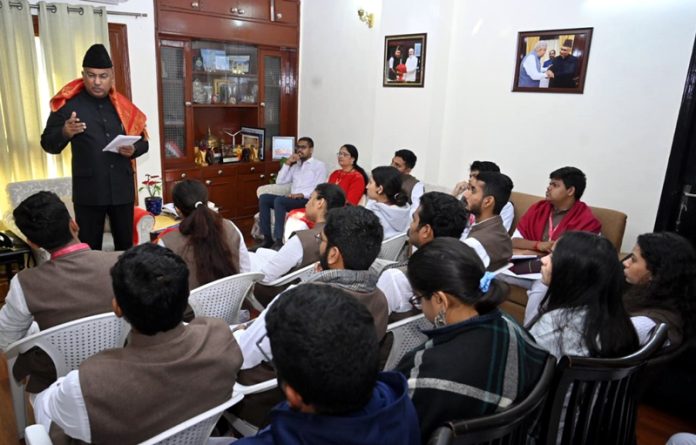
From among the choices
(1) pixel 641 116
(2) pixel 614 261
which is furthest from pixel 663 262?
(1) pixel 641 116

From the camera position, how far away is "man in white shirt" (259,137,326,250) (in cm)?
471

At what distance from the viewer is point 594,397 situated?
122 cm

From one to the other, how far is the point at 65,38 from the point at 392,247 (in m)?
3.12

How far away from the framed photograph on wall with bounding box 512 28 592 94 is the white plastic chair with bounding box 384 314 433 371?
277 cm

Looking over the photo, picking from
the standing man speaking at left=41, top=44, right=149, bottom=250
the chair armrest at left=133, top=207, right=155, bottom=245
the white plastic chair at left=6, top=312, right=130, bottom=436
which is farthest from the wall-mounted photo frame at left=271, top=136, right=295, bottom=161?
the white plastic chair at left=6, top=312, right=130, bottom=436

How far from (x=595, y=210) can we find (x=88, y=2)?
169 inches

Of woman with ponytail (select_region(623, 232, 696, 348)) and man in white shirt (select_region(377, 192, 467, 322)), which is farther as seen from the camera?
man in white shirt (select_region(377, 192, 467, 322))

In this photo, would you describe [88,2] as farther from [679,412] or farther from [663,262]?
[679,412]

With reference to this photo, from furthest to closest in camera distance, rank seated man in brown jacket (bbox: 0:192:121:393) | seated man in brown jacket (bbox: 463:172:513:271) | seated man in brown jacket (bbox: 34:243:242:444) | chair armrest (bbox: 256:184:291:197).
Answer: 1. chair armrest (bbox: 256:184:291:197)
2. seated man in brown jacket (bbox: 463:172:513:271)
3. seated man in brown jacket (bbox: 0:192:121:393)
4. seated man in brown jacket (bbox: 34:243:242:444)

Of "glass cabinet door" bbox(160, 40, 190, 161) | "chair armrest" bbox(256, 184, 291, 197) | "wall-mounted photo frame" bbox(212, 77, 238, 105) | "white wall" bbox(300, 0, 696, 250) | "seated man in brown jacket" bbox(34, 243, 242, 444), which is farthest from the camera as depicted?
"wall-mounted photo frame" bbox(212, 77, 238, 105)

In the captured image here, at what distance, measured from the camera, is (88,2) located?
13.0 feet

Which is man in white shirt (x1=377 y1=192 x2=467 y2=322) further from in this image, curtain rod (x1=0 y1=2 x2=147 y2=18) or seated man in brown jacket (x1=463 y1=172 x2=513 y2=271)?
curtain rod (x1=0 y1=2 x2=147 y2=18)

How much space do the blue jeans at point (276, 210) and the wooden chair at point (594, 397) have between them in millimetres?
3634

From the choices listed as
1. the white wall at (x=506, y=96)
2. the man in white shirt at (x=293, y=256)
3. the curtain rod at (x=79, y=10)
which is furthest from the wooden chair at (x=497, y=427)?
the curtain rod at (x=79, y=10)
